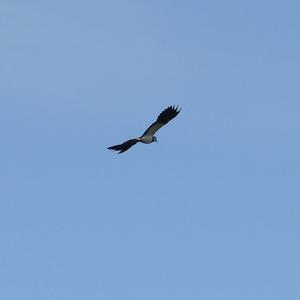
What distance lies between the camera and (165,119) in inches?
1550

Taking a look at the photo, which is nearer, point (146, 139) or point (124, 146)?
point (124, 146)

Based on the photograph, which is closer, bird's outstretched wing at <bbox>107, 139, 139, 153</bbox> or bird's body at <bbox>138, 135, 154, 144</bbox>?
bird's outstretched wing at <bbox>107, 139, 139, 153</bbox>

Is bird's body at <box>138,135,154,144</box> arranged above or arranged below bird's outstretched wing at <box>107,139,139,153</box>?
above

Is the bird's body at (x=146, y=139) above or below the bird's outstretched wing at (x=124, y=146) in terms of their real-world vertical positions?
above

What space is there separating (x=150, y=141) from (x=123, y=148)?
3.16 m

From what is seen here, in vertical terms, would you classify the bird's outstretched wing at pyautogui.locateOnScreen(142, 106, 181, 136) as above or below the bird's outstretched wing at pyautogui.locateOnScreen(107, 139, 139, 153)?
above

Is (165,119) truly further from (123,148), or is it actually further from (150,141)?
(123,148)

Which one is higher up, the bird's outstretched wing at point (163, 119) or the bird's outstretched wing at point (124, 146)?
the bird's outstretched wing at point (163, 119)

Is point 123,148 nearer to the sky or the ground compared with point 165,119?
nearer to the ground

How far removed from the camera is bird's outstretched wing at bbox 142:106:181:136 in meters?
39.1

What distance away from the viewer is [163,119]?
1549 inches

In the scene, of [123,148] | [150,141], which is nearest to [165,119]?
[150,141]

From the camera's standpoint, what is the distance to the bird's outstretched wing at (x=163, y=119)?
3906 cm

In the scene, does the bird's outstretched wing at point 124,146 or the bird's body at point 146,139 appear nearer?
the bird's outstretched wing at point 124,146
